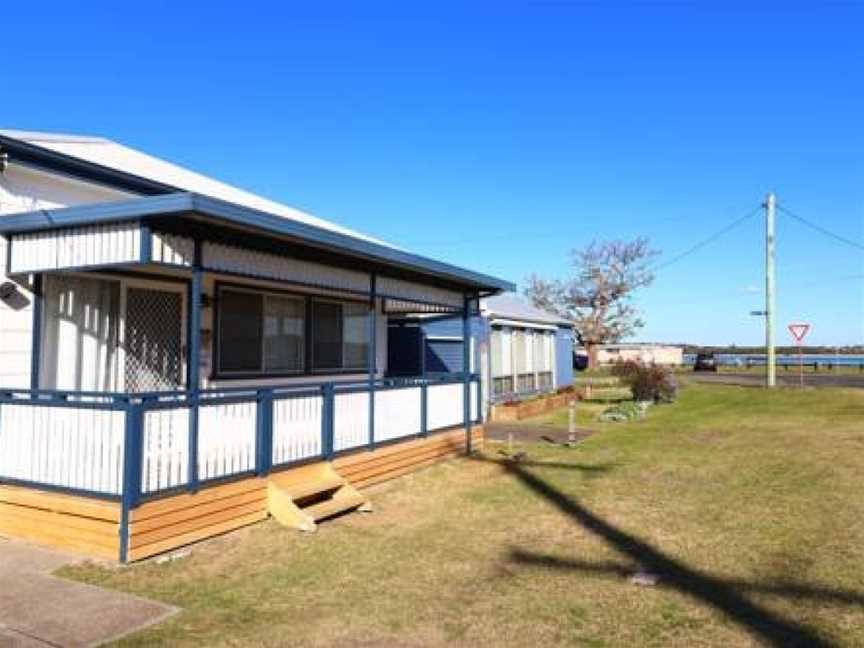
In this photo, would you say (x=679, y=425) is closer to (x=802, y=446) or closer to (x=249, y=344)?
(x=802, y=446)

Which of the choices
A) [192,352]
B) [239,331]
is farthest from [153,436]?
[239,331]

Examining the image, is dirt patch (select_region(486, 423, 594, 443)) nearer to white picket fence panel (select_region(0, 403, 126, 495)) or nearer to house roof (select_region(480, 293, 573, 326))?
house roof (select_region(480, 293, 573, 326))

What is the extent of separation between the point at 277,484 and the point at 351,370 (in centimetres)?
538

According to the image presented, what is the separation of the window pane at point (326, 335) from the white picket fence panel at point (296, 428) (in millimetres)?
3496

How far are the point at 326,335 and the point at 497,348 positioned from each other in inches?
378

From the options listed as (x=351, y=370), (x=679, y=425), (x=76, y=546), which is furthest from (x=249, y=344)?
(x=679, y=425)

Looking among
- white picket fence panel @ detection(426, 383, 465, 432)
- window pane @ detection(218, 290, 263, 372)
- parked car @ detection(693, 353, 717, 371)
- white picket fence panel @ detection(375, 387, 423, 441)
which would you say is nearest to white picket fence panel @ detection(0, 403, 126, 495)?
window pane @ detection(218, 290, 263, 372)

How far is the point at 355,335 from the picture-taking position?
13547 mm

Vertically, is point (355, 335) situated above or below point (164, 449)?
above

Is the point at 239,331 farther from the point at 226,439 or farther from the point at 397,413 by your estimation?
the point at 226,439

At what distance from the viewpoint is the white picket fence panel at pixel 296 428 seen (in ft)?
27.0

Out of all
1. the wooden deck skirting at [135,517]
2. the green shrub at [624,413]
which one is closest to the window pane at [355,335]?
the wooden deck skirting at [135,517]

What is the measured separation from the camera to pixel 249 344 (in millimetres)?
11000

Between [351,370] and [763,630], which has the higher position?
[351,370]
